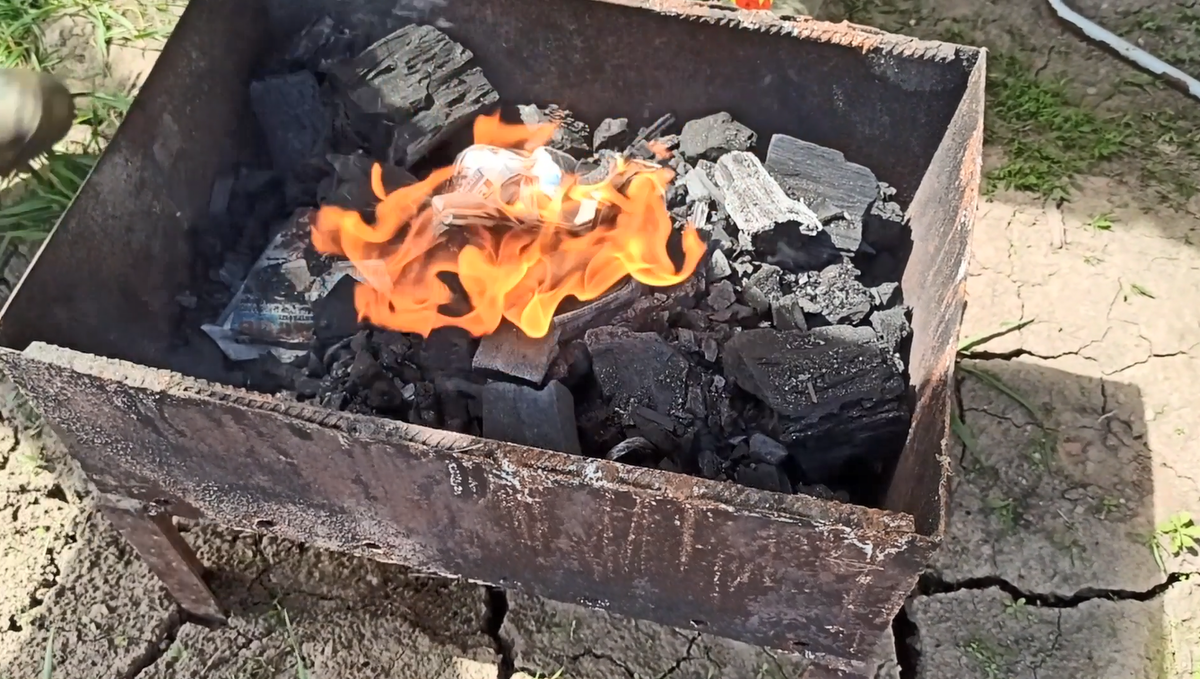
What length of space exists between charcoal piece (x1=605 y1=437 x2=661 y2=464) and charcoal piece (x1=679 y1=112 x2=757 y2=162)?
829 millimetres

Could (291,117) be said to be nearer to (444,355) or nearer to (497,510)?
(444,355)

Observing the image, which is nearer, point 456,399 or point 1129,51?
point 456,399

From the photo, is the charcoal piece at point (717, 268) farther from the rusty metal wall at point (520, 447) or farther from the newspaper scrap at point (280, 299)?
the newspaper scrap at point (280, 299)

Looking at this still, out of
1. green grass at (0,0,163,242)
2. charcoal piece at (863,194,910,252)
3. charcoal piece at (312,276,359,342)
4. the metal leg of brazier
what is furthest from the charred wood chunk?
green grass at (0,0,163,242)

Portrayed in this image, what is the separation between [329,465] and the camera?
5.59ft

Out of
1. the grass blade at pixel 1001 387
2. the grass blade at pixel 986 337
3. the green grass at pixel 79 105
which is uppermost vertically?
the green grass at pixel 79 105

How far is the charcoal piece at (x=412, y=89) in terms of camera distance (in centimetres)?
248

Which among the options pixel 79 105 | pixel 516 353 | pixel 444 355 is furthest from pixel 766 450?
pixel 79 105

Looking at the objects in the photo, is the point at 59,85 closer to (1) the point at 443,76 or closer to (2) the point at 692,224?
(1) the point at 443,76

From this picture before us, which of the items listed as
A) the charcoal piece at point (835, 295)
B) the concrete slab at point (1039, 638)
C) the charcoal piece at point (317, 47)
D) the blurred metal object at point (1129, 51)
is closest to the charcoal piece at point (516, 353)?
the charcoal piece at point (835, 295)

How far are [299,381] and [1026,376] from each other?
2.03 m

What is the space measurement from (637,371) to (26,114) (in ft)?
5.97

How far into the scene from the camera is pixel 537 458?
5.10ft

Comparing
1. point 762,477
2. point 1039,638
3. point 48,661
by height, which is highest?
point 762,477
